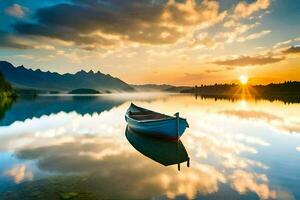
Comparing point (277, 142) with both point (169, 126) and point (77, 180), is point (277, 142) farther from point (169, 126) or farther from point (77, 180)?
point (77, 180)

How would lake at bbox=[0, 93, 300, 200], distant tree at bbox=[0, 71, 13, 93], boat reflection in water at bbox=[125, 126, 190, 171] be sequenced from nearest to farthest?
lake at bbox=[0, 93, 300, 200]
boat reflection in water at bbox=[125, 126, 190, 171]
distant tree at bbox=[0, 71, 13, 93]

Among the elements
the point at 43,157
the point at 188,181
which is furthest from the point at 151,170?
the point at 43,157

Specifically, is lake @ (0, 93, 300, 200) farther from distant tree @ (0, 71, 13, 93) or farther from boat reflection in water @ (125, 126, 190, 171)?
distant tree @ (0, 71, 13, 93)

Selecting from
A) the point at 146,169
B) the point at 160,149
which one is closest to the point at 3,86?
the point at 160,149

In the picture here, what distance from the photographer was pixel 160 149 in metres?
22.9

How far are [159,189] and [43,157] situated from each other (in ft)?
37.3

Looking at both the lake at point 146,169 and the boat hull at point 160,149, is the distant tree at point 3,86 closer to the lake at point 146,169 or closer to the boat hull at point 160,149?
the lake at point 146,169

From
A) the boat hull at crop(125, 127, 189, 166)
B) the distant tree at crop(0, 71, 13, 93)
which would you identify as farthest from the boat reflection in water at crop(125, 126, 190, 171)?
the distant tree at crop(0, 71, 13, 93)

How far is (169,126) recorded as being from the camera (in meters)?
24.5


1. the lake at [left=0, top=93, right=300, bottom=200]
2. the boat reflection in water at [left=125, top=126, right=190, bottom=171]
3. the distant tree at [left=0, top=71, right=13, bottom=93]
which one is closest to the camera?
the lake at [left=0, top=93, right=300, bottom=200]

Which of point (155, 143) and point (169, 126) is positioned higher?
point (169, 126)

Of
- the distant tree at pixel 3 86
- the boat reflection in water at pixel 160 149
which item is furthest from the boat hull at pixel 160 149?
the distant tree at pixel 3 86

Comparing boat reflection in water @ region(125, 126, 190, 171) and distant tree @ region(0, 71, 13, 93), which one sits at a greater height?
distant tree @ region(0, 71, 13, 93)

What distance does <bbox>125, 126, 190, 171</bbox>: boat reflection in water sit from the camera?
19.5 metres
